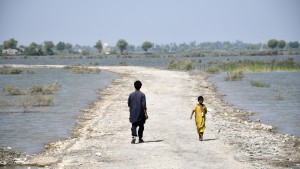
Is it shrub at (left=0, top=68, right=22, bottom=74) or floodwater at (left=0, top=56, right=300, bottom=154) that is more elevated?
floodwater at (left=0, top=56, right=300, bottom=154)

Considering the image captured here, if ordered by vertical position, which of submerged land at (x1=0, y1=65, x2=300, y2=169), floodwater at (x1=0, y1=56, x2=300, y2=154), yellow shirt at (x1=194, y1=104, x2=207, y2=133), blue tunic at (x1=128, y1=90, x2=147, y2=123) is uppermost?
blue tunic at (x1=128, y1=90, x2=147, y2=123)

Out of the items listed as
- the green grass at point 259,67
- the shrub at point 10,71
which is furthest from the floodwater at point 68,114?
the shrub at point 10,71

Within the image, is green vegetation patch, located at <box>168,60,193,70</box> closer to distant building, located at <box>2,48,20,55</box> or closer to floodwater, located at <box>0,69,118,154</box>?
floodwater, located at <box>0,69,118,154</box>

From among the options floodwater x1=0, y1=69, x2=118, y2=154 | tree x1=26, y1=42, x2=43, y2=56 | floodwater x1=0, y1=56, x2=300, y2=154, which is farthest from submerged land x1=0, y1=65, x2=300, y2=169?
tree x1=26, y1=42, x2=43, y2=56

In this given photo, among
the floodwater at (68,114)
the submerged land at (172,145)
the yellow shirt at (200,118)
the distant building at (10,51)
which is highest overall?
the yellow shirt at (200,118)

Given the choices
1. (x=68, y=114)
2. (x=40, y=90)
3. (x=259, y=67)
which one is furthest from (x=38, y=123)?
(x=259, y=67)

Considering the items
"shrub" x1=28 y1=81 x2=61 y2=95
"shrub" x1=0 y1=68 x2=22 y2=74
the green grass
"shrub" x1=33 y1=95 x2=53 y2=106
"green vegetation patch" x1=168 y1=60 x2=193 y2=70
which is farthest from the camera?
"shrub" x1=0 y1=68 x2=22 y2=74

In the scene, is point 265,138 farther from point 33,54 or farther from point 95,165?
point 33,54

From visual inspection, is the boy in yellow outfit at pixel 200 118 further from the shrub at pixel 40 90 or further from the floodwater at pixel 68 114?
the shrub at pixel 40 90

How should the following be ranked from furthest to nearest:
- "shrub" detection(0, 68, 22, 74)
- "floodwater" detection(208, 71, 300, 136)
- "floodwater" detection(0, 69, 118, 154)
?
"shrub" detection(0, 68, 22, 74)
"floodwater" detection(208, 71, 300, 136)
"floodwater" detection(0, 69, 118, 154)

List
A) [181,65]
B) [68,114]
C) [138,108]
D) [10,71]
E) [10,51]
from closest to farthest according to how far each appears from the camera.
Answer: [138,108]
[68,114]
[181,65]
[10,71]
[10,51]

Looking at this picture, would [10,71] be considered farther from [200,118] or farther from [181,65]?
[200,118]

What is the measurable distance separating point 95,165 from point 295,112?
54.1 ft

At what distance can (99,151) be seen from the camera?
45.6 ft
